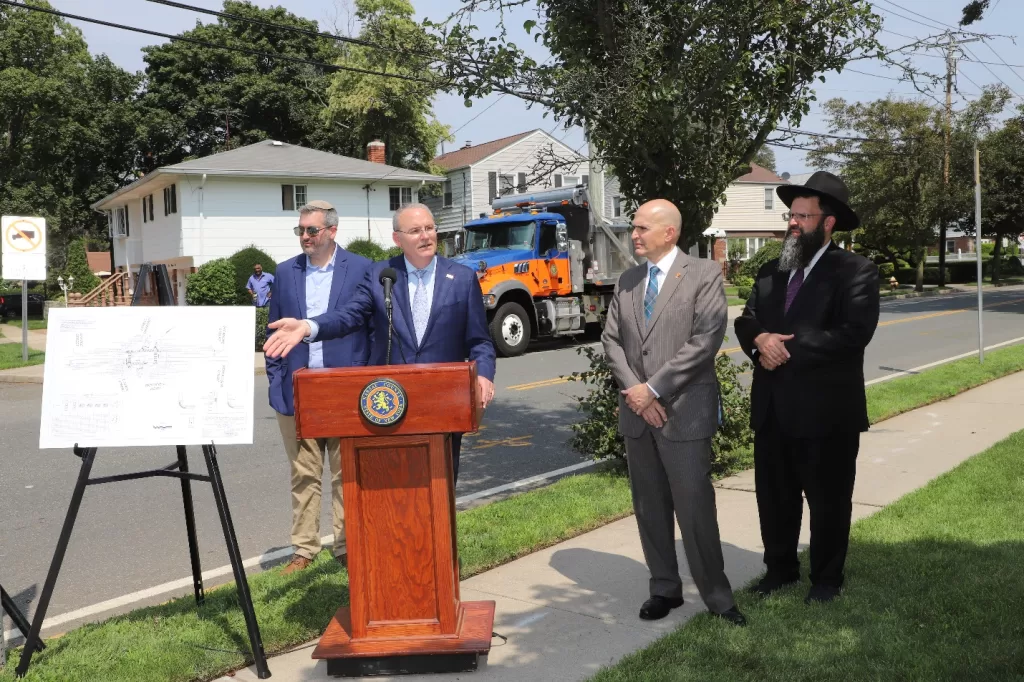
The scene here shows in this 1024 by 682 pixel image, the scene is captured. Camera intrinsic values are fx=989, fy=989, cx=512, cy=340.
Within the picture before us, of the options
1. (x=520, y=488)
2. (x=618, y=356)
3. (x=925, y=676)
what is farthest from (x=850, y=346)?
(x=520, y=488)

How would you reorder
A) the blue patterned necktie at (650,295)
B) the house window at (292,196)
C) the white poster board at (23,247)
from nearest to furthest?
the blue patterned necktie at (650,295) → the white poster board at (23,247) → the house window at (292,196)

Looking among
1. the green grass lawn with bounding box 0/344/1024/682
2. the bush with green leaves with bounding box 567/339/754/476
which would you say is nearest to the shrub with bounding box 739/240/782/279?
the bush with green leaves with bounding box 567/339/754/476

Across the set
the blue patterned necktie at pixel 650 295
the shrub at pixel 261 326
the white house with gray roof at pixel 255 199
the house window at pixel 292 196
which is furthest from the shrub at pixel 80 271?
the blue patterned necktie at pixel 650 295

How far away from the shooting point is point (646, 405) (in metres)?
4.50

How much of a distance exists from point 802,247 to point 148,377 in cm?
314

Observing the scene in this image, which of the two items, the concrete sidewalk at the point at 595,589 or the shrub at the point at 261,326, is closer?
the concrete sidewalk at the point at 595,589

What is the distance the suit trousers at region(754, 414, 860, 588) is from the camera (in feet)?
15.9

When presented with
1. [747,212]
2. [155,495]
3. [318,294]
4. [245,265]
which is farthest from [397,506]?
[747,212]

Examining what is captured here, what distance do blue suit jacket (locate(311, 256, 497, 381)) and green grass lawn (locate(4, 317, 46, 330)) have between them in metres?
30.0

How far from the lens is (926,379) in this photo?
13.0 m

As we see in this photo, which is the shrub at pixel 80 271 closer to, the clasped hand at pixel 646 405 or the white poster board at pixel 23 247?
the white poster board at pixel 23 247

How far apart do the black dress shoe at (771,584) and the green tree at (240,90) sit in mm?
48056

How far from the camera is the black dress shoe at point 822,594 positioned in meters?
4.75

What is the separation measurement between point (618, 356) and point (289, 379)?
1.94 m
